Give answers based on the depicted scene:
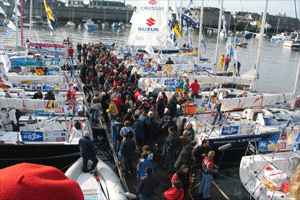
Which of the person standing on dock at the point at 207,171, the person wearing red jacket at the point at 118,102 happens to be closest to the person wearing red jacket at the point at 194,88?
the person wearing red jacket at the point at 118,102

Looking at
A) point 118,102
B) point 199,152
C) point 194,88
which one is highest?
point 194,88

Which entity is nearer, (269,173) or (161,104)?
(269,173)

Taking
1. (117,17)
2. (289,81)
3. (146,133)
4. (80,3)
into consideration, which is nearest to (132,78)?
(146,133)

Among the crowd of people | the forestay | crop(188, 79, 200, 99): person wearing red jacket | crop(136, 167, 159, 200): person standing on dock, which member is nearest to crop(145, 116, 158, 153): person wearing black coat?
the crowd of people

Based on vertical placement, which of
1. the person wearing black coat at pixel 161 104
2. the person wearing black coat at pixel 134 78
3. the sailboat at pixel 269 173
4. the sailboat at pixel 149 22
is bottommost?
the sailboat at pixel 269 173

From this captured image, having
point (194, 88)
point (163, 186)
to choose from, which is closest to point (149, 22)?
point (194, 88)

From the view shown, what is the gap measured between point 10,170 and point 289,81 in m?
27.4

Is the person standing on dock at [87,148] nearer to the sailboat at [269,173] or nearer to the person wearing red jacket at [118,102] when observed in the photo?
the person wearing red jacket at [118,102]

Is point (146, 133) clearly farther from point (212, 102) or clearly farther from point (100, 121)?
point (212, 102)

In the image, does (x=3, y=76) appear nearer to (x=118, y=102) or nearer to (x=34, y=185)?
(x=118, y=102)

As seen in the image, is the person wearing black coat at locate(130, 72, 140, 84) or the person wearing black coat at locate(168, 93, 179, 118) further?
the person wearing black coat at locate(130, 72, 140, 84)

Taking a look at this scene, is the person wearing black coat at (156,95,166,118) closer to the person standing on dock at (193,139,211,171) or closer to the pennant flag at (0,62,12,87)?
the person standing on dock at (193,139,211,171)

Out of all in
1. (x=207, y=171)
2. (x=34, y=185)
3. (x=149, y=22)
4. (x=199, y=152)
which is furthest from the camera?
(x=149, y=22)

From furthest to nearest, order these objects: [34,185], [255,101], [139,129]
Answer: [255,101] < [139,129] < [34,185]
